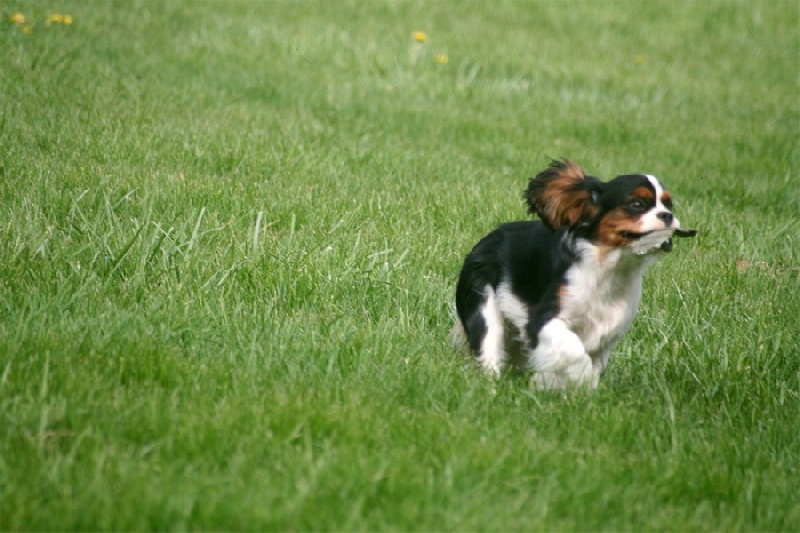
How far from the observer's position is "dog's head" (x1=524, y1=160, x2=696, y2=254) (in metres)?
3.83

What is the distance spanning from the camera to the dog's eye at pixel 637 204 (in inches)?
152

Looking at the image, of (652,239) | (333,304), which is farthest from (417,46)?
(652,239)

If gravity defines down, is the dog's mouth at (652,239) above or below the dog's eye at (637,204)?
below

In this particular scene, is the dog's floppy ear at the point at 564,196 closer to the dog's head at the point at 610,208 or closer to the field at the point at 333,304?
the dog's head at the point at 610,208

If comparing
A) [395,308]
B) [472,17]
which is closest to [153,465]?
[395,308]

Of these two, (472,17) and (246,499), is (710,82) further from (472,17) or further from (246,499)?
(246,499)

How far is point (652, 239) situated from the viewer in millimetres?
3822

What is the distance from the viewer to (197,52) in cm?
939

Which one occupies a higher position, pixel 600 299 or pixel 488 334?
pixel 600 299

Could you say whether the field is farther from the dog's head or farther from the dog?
the dog's head

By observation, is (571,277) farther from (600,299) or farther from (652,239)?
(652,239)

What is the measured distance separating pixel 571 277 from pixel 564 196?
1.06ft

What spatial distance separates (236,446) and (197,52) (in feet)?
22.6

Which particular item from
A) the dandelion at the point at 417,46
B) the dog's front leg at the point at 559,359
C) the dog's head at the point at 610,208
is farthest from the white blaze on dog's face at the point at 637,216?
the dandelion at the point at 417,46
